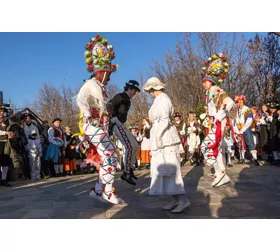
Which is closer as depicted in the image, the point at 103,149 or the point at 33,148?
the point at 103,149

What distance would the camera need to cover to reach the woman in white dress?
3906 mm

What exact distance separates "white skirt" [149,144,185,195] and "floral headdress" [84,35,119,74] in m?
1.63

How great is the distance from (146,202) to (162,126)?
1278mm

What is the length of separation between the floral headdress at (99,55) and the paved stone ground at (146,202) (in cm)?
206

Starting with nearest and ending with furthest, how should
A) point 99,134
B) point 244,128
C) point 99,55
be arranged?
point 99,134
point 99,55
point 244,128

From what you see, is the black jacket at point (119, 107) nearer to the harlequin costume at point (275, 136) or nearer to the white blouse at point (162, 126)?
the white blouse at point (162, 126)

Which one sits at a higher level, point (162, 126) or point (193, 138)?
point (162, 126)

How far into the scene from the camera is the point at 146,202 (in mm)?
4523

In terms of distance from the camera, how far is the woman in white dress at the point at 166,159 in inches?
154

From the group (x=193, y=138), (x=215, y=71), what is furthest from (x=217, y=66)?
(x=193, y=138)

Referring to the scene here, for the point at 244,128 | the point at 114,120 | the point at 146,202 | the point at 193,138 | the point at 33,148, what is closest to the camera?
the point at 146,202

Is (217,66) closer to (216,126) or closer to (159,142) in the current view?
(216,126)

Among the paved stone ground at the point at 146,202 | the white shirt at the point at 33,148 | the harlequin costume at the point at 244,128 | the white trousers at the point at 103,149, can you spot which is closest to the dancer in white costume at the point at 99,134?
the white trousers at the point at 103,149

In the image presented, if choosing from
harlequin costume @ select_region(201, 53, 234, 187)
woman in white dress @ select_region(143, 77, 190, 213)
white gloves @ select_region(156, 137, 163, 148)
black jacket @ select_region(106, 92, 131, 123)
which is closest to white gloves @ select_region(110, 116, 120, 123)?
black jacket @ select_region(106, 92, 131, 123)
